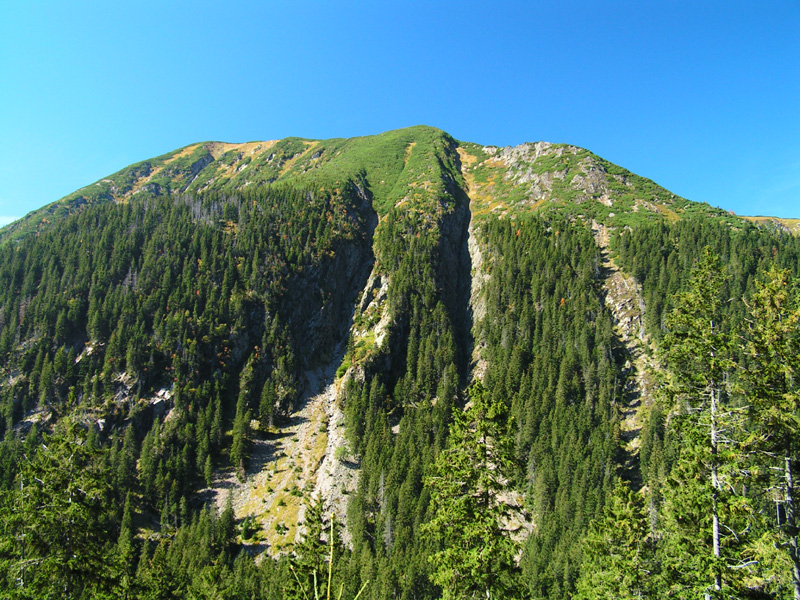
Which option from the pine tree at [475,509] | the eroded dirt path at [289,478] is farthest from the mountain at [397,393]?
the eroded dirt path at [289,478]

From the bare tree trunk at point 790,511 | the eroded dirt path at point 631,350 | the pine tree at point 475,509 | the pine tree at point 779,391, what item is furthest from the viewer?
the eroded dirt path at point 631,350

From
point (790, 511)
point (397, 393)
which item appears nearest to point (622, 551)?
point (790, 511)

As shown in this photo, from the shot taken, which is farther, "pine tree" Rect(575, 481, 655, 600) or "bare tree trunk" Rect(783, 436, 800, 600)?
"pine tree" Rect(575, 481, 655, 600)

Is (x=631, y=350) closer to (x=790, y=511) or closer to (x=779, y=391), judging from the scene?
(x=779, y=391)

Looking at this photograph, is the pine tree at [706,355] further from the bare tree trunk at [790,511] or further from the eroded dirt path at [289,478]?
the eroded dirt path at [289,478]

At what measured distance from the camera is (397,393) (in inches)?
4513

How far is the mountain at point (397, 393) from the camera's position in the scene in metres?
17.0

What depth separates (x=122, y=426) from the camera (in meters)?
106

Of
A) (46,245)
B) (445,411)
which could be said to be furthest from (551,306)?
(46,245)

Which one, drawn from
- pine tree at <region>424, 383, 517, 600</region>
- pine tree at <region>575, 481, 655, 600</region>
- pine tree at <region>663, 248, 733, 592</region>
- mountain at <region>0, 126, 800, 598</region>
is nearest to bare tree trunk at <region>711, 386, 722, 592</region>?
pine tree at <region>663, 248, 733, 592</region>

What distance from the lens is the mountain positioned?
17.0 metres

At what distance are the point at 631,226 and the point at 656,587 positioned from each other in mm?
137789

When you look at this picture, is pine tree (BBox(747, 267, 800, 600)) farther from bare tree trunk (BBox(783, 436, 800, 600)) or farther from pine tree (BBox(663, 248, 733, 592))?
pine tree (BBox(663, 248, 733, 592))

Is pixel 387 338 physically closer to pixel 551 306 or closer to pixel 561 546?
pixel 551 306
